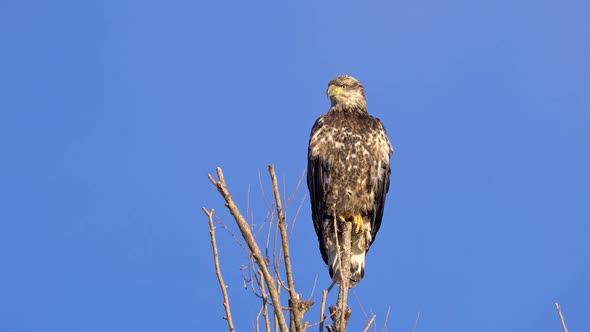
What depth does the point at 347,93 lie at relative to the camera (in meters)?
8.88

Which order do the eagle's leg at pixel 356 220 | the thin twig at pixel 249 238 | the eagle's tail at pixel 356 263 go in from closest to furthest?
the thin twig at pixel 249 238, the eagle's tail at pixel 356 263, the eagle's leg at pixel 356 220

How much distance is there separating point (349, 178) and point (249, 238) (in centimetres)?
391

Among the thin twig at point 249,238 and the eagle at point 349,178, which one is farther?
the eagle at point 349,178

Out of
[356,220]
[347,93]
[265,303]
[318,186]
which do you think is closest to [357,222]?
[356,220]

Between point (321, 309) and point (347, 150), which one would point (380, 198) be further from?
point (321, 309)

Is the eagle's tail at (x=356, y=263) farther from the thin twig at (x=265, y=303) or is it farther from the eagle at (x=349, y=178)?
the thin twig at (x=265, y=303)

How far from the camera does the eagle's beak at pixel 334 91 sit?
347 inches

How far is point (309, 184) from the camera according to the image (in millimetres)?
8609

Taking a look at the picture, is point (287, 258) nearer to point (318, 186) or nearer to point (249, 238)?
point (249, 238)

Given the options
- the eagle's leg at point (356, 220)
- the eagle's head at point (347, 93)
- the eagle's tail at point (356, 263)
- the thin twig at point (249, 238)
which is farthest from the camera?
the eagle's head at point (347, 93)

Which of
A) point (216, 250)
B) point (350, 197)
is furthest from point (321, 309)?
point (350, 197)

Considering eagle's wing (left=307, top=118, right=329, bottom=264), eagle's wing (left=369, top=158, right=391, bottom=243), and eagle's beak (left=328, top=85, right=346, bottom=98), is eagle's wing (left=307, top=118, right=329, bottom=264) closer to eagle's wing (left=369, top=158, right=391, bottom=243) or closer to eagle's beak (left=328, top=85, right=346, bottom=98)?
eagle's beak (left=328, top=85, right=346, bottom=98)

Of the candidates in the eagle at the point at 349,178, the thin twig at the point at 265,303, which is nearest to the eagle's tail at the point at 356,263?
the eagle at the point at 349,178

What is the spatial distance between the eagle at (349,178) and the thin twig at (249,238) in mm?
3711
